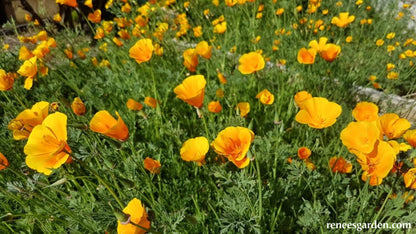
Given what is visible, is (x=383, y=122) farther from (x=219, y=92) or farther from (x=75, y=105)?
(x=75, y=105)

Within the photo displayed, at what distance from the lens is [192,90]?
1517mm

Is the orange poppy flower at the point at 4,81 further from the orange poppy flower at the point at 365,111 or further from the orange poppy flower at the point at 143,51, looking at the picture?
the orange poppy flower at the point at 365,111

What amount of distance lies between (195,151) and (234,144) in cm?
22

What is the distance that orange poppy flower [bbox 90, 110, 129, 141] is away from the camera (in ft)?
3.76

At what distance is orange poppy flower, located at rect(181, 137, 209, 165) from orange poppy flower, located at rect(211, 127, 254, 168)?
0.50 feet

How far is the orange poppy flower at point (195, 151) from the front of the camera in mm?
1285

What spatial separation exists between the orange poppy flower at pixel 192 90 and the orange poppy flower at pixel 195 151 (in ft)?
0.62

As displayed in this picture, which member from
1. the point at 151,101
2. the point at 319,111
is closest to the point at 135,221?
the point at 319,111

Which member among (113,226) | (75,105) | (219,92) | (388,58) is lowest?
(113,226)

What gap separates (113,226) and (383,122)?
4.51 feet

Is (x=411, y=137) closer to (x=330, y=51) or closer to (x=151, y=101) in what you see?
(x=330, y=51)

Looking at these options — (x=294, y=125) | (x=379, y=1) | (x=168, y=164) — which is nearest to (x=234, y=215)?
(x=168, y=164)

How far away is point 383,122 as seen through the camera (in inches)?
46.9

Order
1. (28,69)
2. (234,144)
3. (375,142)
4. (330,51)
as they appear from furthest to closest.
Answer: (330,51)
(28,69)
(234,144)
(375,142)
